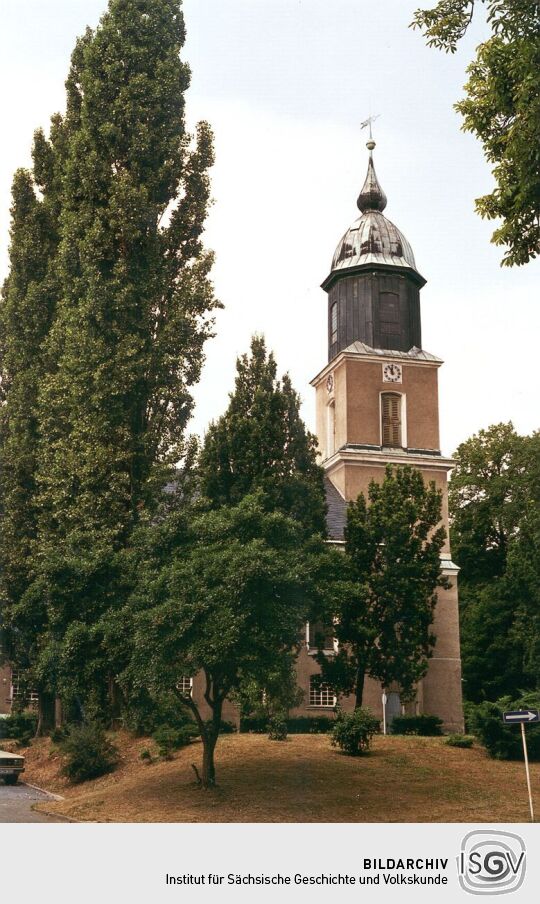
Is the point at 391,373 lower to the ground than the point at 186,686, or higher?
higher

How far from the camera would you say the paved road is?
1961 centimetres

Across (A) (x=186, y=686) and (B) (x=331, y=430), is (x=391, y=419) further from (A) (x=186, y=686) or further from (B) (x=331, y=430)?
(A) (x=186, y=686)

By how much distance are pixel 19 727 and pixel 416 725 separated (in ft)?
42.1

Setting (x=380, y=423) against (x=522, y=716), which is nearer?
(x=522, y=716)

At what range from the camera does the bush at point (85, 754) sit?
2466 centimetres

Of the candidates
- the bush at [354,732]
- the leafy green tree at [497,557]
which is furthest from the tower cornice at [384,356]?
the bush at [354,732]

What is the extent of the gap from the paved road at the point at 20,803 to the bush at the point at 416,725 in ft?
43.5

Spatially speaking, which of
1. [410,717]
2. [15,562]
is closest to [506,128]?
[15,562]

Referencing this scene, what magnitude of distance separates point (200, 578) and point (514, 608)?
26877mm

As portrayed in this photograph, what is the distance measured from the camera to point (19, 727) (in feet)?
104

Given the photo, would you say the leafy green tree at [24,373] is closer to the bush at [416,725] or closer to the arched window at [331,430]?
the bush at [416,725]

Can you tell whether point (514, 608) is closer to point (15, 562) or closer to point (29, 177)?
point (15, 562)
